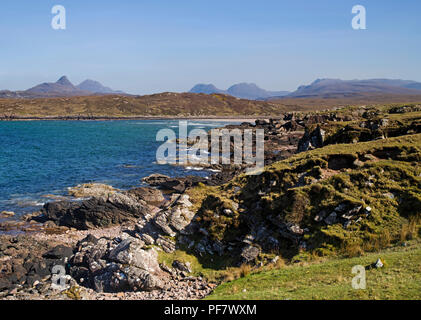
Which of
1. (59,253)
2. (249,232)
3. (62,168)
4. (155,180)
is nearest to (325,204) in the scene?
(249,232)

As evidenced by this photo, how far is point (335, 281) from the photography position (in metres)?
14.0

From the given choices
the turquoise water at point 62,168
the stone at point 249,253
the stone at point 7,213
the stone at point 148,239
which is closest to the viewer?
the stone at point 249,253

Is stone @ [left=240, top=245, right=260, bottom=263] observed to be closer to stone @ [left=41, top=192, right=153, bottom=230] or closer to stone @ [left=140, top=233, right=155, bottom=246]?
stone @ [left=140, top=233, right=155, bottom=246]

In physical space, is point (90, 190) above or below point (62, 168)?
below

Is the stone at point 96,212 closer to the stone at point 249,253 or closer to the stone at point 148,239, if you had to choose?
the stone at point 148,239

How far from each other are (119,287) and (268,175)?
13.8 m

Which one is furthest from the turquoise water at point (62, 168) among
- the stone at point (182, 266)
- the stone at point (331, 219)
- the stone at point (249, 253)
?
the stone at point (331, 219)

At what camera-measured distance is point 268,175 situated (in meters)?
24.9

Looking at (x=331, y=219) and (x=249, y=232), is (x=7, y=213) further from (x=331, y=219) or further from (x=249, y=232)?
(x=331, y=219)

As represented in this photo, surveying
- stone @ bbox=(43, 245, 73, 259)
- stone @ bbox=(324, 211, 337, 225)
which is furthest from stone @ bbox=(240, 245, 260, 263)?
stone @ bbox=(43, 245, 73, 259)

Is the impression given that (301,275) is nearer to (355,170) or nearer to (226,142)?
(355,170)

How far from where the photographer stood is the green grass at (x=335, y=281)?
1208 cm
